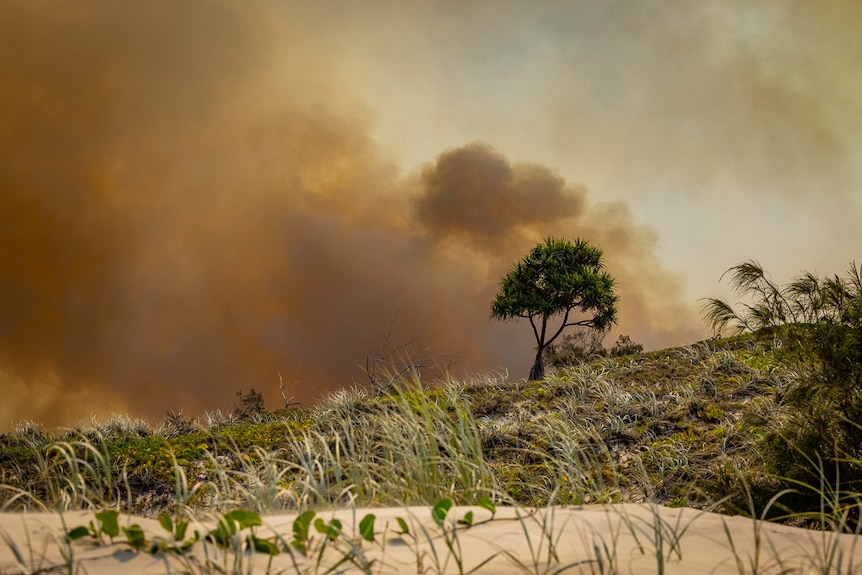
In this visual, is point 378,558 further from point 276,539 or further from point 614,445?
point 614,445

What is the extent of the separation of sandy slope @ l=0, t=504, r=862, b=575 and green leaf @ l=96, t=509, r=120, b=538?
0.07 metres

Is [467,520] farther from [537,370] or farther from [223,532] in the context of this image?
[537,370]

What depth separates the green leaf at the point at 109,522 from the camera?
2.49 metres

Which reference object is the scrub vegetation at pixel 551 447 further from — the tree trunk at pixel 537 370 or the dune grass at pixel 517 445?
the tree trunk at pixel 537 370

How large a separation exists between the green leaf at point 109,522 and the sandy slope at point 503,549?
0.07 meters

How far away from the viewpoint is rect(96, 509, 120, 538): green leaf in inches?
98.1

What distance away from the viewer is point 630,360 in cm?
1591

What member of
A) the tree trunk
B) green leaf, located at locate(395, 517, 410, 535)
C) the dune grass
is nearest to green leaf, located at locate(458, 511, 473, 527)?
green leaf, located at locate(395, 517, 410, 535)

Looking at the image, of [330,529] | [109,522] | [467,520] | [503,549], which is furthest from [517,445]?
[109,522]

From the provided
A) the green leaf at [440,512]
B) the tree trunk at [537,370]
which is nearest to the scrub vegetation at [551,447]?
the green leaf at [440,512]

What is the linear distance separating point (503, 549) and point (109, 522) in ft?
4.92

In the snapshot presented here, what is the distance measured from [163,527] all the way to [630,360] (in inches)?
572

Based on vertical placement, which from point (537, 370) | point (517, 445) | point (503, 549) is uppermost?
point (537, 370)

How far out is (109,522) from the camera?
2500 millimetres
